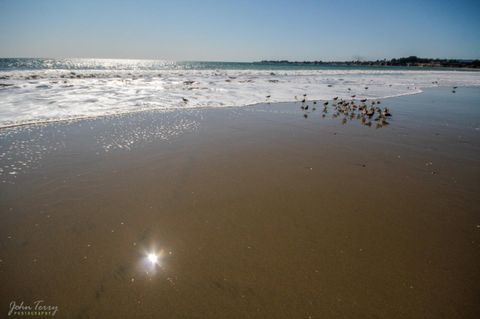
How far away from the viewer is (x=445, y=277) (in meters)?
2.63

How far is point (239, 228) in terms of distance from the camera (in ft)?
11.1

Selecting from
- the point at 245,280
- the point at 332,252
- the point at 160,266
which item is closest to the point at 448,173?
the point at 332,252

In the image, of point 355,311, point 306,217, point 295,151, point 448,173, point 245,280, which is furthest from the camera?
point 295,151

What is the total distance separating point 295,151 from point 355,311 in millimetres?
4083

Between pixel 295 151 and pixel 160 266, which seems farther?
pixel 295 151

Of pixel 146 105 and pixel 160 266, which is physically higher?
pixel 146 105

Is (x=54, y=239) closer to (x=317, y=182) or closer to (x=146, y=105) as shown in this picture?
(x=317, y=182)
